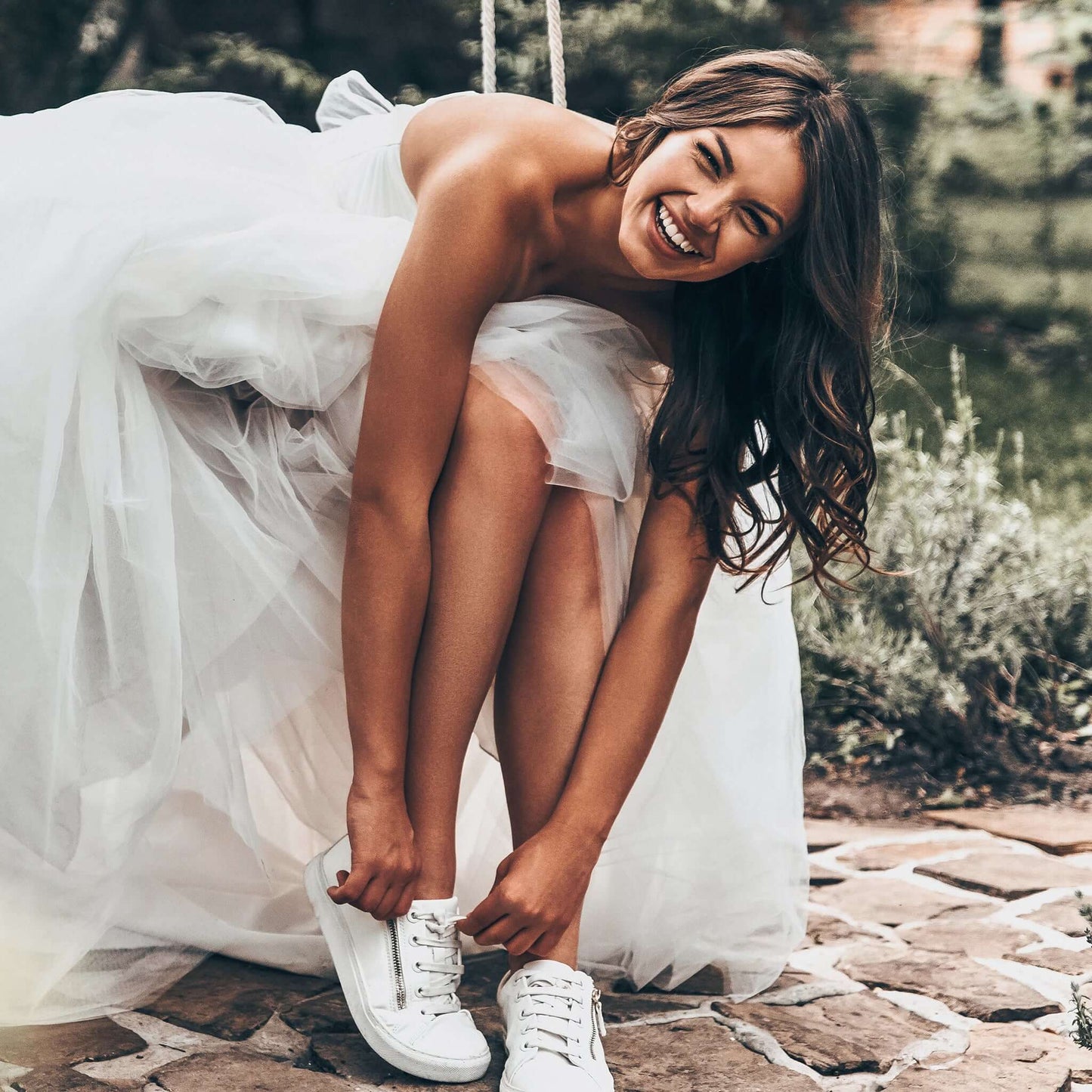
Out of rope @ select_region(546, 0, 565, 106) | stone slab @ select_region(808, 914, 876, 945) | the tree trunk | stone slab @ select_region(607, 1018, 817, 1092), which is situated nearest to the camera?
stone slab @ select_region(607, 1018, 817, 1092)

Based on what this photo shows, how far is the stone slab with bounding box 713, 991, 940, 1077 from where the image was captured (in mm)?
1383

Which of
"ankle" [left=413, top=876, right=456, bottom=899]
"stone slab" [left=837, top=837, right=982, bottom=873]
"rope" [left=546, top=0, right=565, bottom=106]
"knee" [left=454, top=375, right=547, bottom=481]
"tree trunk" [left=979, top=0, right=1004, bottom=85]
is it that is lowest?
"stone slab" [left=837, top=837, right=982, bottom=873]

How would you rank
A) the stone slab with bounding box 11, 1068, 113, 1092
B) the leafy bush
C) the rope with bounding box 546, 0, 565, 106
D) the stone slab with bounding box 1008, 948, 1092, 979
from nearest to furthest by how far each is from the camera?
the stone slab with bounding box 11, 1068, 113, 1092 < the stone slab with bounding box 1008, 948, 1092, 979 < the rope with bounding box 546, 0, 565, 106 < the leafy bush

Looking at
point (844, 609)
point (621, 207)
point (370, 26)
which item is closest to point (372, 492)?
point (621, 207)

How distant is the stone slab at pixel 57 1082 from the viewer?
3.97 ft

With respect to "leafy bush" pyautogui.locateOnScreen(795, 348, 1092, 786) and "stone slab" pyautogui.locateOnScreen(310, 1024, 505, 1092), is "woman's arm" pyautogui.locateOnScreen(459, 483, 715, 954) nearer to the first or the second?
"stone slab" pyautogui.locateOnScreen(310, 1024, 505, 1092)

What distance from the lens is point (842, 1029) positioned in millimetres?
1464

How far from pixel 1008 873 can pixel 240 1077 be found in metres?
1.28

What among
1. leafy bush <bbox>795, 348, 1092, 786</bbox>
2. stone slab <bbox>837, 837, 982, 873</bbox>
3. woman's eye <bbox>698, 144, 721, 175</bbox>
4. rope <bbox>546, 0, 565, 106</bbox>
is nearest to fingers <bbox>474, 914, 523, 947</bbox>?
woman's eye <bbox>698, 144, 721, 175</bbox>

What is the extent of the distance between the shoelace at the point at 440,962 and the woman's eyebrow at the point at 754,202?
814mm

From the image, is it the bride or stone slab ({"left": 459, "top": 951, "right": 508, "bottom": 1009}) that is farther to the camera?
stone slab ({"left": 459, "top": 951, "right": 508, "bottom": 1009})

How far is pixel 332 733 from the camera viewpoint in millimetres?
1528

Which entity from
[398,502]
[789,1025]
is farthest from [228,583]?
[789,1025]

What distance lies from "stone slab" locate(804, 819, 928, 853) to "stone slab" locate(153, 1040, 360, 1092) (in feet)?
3.72
